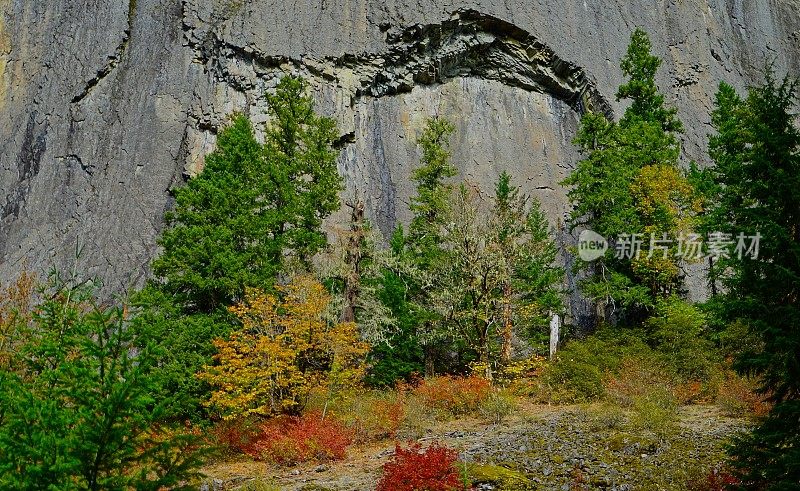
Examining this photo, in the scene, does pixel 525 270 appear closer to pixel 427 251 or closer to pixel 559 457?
pixel 427 251

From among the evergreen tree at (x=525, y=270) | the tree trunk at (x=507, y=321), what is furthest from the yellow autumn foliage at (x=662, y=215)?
the tree trunk at (x=507, y=321)

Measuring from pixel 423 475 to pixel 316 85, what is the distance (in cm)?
3389

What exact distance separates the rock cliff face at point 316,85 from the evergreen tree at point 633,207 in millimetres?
13710

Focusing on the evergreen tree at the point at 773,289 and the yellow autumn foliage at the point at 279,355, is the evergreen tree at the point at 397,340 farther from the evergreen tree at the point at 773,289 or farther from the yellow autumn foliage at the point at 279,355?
the evergreen tree at the point at 773,289

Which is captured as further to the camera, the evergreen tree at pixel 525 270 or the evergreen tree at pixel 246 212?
A: the evergreen tree at pixel 525 270

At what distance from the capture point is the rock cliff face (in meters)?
35.2

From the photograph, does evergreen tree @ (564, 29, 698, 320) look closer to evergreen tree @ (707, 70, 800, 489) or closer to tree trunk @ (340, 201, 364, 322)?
tree trunk @ (340, 201, 364, 322)

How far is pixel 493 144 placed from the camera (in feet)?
141

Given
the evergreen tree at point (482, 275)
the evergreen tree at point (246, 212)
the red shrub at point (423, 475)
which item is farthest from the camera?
the evergreen tree at point (482, 275)

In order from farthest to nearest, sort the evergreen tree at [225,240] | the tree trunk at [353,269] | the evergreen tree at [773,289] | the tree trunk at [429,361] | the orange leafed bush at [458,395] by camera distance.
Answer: the tree trunk at [429,361]
the tree trunk at [353,269]
the orange leafed bush at [458,395]
the evergreen tree at [225,240]
the evergreen tree at [773,289]

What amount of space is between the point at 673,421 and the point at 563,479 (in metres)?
5.37

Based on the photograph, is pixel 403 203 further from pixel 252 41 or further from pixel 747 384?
pixel 747 384

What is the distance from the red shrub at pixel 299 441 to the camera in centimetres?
1400

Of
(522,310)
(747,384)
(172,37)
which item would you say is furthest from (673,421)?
(172,37)
